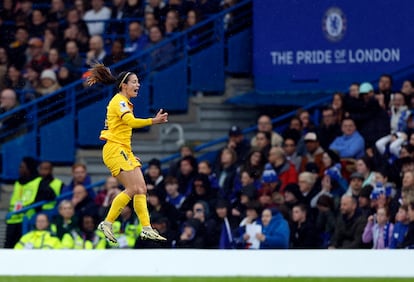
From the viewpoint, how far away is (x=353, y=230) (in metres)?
19.4

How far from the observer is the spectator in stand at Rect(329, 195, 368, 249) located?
19.4 metres

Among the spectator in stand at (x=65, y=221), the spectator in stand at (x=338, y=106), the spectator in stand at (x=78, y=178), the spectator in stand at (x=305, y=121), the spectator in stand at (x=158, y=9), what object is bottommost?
the spectator in stand at (x=65, y=221)

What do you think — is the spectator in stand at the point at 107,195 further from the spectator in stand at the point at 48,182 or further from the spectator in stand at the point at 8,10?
the spectator in stand at the point at 8,10

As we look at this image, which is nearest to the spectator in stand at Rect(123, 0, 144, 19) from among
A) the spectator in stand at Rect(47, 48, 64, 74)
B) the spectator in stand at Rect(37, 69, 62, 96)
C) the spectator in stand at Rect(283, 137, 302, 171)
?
the spectator in stand at Rect(47, 48, 64, 74)

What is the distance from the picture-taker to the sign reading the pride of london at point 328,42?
22.6 meters

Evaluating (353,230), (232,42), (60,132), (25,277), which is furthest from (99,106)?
(25,277)

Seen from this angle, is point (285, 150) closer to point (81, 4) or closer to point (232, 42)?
point (232, 42)

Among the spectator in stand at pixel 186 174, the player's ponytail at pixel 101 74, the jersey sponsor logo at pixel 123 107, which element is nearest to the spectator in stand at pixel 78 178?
the spectator in stand at pixel 186 174

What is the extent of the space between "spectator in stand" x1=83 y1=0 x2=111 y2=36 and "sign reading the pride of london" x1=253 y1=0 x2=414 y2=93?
2908 millimetres

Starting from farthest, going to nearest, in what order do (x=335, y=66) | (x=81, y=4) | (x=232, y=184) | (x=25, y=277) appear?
(x=81, y=4) → (x=335, y=66) → (x=232, y=184) → (x=25, y=277)

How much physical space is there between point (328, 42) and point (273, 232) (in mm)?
4447

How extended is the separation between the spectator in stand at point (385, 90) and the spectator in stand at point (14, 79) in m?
6.38

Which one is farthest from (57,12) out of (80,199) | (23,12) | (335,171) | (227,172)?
(335,171)

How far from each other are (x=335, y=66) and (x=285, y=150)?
7.09 feet
